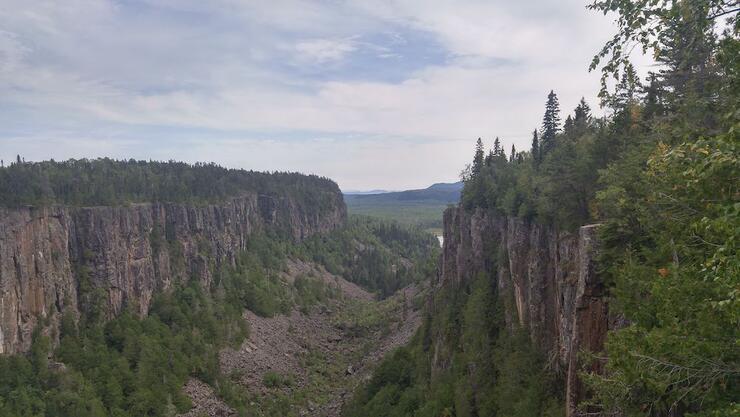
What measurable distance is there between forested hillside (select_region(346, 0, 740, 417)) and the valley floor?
55.5 feet

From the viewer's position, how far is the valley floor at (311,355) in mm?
79062

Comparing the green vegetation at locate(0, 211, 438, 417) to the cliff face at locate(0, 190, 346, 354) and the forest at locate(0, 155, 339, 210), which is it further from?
the forest at locate(0, 155, 339, 210)

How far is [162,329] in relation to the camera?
303 ft

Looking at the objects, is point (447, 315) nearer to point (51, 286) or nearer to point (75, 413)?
point (75, 413)

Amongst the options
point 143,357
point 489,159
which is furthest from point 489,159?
point 143,357

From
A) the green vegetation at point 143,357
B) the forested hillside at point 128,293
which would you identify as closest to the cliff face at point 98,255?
the forested hillside at point 128,293

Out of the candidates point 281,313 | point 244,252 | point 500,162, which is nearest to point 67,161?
point 244,252

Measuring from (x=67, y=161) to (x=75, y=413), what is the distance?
90438mm

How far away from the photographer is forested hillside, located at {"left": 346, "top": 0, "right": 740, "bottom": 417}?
1042cm

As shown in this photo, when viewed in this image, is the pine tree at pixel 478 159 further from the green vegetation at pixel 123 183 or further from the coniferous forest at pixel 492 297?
the green vegetation at pixel 123 183

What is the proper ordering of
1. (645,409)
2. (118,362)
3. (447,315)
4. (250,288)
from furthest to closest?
(250,288)
(118,362)
(447,315)
(645,409)

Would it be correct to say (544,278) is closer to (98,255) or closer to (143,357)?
(143,357)

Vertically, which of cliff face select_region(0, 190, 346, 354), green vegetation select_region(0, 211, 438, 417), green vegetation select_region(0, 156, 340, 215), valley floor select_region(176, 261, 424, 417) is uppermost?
green vegetation select_region(0, 156, 340, 215)

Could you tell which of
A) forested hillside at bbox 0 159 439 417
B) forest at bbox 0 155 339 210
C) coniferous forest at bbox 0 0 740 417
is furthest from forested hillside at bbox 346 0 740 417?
forest at bbox 0 155 339 210
